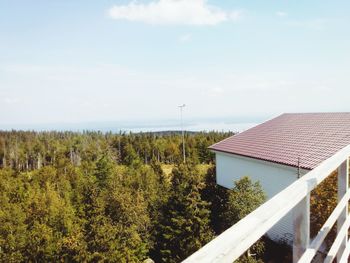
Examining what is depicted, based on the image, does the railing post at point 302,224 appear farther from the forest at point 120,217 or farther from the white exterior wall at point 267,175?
the forest at point 120,217

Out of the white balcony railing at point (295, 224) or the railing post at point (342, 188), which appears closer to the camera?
the white balcony railing at point (295, 224)

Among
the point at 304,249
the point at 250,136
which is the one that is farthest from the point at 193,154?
the point at 304,249

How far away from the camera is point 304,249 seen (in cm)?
160

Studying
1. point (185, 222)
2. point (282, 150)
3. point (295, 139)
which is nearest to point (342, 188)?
point (282, 150)

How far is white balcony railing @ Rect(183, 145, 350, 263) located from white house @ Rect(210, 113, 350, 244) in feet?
59.8

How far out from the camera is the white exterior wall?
2148 cm

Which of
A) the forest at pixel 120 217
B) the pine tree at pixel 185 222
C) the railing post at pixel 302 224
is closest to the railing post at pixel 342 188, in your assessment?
the railing post at pixel 302 224

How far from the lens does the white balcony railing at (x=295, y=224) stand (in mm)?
958

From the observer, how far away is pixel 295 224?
1.61 metres

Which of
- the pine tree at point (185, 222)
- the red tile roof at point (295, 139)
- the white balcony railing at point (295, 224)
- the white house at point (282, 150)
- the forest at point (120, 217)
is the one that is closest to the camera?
the white balcony railing at point (295, 224)

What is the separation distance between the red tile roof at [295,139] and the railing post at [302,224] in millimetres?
19589

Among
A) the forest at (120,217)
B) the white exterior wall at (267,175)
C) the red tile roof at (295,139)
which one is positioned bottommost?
the forest at (120,217)

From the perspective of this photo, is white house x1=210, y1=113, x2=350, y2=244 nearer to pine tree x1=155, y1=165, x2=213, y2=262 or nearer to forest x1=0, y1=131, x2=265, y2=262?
forest x1=0, y1=131, x2=265, y2=262

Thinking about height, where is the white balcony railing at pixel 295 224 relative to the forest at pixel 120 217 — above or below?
above
